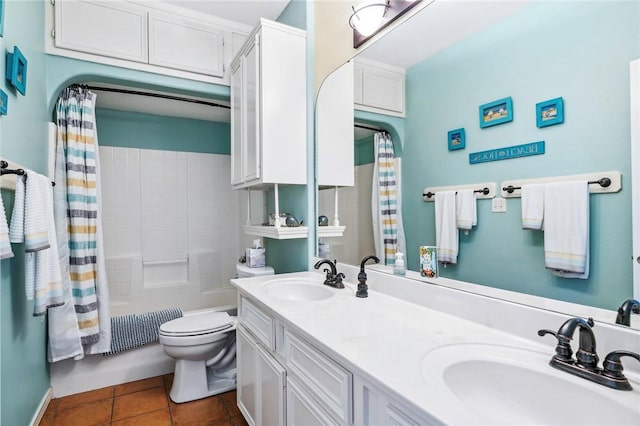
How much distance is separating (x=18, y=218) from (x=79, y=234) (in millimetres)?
793

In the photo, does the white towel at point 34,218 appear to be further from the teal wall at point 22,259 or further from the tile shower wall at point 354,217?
the tile shower wall at point 354,217

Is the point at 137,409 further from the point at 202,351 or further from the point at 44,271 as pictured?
the point at 44,271

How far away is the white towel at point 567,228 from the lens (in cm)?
83

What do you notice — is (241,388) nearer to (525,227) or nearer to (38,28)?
(525,227)

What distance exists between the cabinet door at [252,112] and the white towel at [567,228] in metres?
1.51

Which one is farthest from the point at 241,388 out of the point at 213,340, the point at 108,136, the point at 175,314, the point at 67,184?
the point at 108,136

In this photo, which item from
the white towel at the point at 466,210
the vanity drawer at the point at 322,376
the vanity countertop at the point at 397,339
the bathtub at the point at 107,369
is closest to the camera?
the vanity countertop at the point at 397,339

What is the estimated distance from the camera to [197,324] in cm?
218

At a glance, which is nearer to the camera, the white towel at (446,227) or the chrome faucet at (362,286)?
the white towel at (446,227)


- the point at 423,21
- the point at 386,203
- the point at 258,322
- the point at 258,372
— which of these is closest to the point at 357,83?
the point at 423,21

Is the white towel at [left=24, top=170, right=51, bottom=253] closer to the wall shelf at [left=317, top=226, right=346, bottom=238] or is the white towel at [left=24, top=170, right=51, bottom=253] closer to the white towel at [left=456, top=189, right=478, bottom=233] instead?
the wall shelf at [left=317, top=226, right=346, bottom=238]

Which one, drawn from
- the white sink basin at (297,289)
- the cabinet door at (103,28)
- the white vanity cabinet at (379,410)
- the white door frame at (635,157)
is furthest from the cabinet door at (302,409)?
the cabinet door at (103,28)

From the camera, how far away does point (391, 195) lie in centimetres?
151

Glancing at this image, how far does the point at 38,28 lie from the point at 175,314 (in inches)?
78.2
